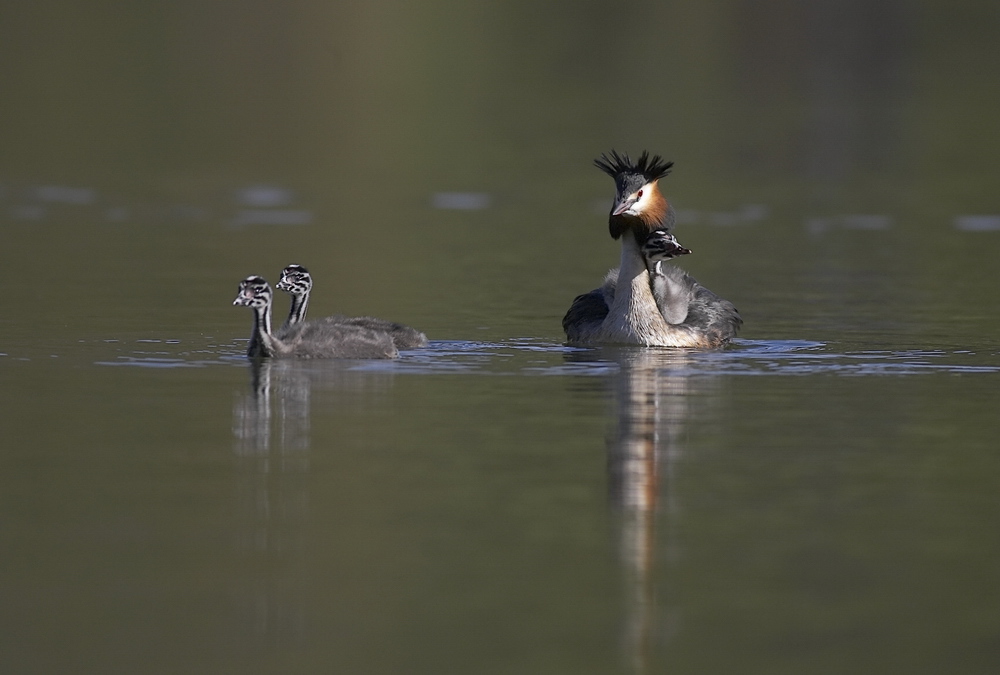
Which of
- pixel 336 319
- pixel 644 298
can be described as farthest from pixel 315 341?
pixel 644 298

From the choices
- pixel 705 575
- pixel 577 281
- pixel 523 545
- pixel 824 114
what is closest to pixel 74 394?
pixel 523 545

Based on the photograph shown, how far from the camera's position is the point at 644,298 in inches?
668

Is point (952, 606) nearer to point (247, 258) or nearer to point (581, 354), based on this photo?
point (581, 354)

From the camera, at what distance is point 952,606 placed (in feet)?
28.7

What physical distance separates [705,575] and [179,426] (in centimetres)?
438

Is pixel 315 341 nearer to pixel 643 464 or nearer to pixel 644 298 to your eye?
pixel 644 298

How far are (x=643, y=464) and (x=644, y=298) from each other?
559cm

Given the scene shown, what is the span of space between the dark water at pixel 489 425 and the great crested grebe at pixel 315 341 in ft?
1.18

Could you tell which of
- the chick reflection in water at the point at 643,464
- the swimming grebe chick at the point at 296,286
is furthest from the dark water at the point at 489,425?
the swimming grebe chick at the point at 296,286

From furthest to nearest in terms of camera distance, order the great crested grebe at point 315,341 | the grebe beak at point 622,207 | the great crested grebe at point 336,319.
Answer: the grebe beak at point 622,207 < the great crested grebe at point 336,319 < the great crested grebe at point 315,341

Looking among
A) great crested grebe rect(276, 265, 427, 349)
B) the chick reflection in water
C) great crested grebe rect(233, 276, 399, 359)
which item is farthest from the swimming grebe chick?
the chick reflection in water

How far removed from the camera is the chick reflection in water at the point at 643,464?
8.55 meters

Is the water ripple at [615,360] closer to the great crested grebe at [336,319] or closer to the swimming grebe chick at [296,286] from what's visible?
the great crested grebe at [336,319]

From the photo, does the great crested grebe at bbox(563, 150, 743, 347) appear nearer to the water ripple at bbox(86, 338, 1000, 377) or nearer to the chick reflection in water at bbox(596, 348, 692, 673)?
the water ripple at bbox(86, 338, 1000, 377)
